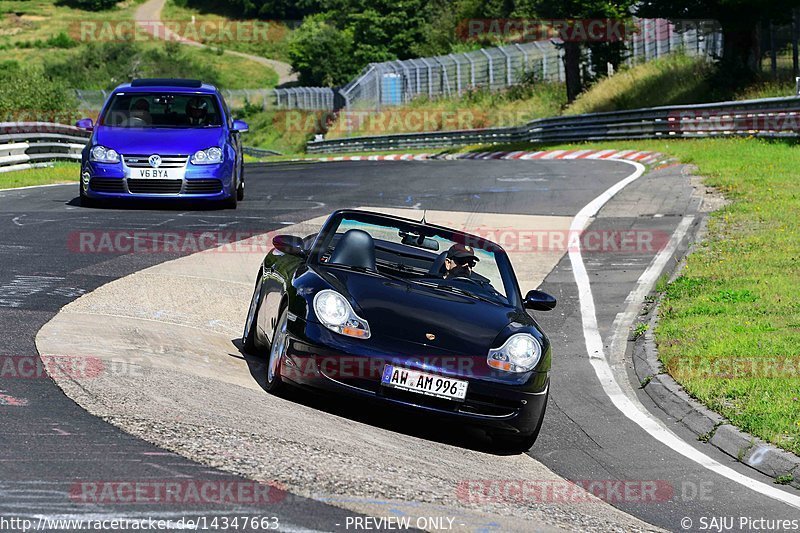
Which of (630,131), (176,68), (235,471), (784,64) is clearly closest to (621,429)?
(235,471)

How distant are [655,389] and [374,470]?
164 inches

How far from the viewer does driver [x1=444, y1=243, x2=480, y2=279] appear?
8852 mm

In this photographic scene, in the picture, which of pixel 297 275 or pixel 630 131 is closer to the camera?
pixel 297 275

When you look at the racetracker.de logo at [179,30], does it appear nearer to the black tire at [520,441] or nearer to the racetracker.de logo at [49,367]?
the racetracker.de logo at [49,367]

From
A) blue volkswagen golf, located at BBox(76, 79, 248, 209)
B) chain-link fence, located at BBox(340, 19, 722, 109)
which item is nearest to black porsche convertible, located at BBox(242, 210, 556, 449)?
blue volkswagen golf, located at BBox(76, 79, 248, 209)

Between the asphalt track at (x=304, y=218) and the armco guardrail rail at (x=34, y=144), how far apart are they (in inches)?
214

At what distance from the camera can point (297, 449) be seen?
6352 millimetres

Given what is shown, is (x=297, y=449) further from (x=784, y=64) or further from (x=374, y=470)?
(x=784, y=64)

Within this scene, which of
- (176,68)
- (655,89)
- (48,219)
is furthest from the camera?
(176,68)

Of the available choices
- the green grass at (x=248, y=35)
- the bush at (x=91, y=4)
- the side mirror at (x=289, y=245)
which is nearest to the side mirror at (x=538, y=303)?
the side mirror at (x=289, y=245)

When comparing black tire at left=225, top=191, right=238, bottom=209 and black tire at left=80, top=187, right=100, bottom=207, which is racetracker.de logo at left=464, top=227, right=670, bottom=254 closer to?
black tire at left=225, top=191, right=238, bottom=209

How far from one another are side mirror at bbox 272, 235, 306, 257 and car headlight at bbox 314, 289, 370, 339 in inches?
39.9

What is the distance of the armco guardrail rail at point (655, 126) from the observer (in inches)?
1112

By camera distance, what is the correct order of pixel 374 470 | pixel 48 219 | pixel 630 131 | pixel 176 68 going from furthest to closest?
pixel 176 68 → pixel 630 131 → pixel 48 219 → pixel 374 470
